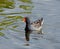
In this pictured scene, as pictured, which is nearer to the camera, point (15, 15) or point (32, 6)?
point (15, 15)

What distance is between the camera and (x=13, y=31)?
60.4ft

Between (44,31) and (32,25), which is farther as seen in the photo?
(32,25)

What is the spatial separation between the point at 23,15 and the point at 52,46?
5.14 meters

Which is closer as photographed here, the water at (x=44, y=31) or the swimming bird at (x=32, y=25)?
the water at (x=44, y=31)

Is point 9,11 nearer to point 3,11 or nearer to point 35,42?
point 3,11

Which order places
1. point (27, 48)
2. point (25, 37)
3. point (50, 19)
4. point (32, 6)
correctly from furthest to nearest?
point (32, 6) < point (50, 19) < point (25, 37) < point (27, 48)

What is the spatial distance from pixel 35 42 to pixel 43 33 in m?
1.70

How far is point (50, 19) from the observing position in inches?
805

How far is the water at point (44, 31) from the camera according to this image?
16.5 m

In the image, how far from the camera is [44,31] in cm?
1881

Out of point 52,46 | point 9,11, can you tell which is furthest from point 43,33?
point 9,11

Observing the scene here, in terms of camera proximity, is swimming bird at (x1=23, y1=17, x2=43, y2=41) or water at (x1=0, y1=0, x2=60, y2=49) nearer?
water at (x1=0, y1=0, x2=60, y2=49)

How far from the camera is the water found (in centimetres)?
1648

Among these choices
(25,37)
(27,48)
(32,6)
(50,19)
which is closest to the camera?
(27,48)
